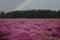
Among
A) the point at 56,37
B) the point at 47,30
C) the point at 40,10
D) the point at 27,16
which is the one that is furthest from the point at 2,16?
the point at 56,37

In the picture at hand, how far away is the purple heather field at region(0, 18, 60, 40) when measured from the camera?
1.37 meters

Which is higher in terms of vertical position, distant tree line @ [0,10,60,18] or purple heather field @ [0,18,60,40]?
distant tree line @ [0,10,60,18]

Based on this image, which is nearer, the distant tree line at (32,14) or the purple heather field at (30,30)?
the purple heather field at (30,30)

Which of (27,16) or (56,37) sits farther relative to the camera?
(27,16)

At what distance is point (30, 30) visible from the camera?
147cm

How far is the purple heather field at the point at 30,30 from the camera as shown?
1.37 m

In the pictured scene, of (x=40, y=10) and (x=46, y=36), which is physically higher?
(x=40, y=10)

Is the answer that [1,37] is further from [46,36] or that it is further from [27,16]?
[27,16]

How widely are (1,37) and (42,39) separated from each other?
15.5 inches

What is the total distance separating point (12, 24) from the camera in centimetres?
158

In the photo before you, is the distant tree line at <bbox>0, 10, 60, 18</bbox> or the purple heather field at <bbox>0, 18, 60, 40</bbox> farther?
the distant tree line at <bbox>0, 10, 60, 18</bbox>

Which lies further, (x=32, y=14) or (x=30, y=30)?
(x=32, y=14)

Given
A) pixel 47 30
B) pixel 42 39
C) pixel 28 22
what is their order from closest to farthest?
pixel 42 39, pixel 47 30, pixel 28 22

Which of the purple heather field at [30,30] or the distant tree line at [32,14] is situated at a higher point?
the distant tree line at [32,14]
